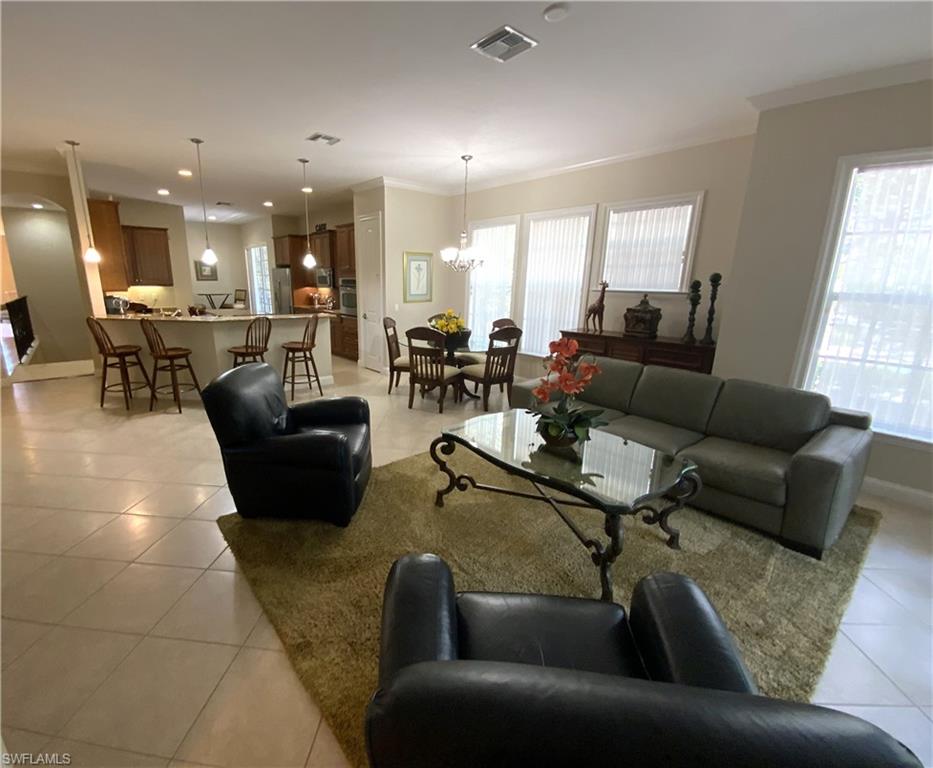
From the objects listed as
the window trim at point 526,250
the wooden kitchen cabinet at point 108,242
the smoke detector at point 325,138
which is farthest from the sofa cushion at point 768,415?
the wooden kitchen cabinet at point 108,242

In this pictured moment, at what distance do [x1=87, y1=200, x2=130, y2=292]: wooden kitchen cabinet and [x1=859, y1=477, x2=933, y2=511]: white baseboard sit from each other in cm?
883

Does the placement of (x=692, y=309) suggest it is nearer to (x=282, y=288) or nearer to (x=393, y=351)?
(x=393, y=351)

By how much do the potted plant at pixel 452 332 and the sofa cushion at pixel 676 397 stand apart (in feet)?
7.86

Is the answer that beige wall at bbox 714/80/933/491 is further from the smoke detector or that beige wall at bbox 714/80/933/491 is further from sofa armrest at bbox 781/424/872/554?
the smoke detector

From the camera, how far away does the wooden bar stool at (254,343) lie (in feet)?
15.8

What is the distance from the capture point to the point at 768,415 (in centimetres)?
281

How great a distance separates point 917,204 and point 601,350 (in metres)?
2.52

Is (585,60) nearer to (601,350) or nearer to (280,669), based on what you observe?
(601,350)

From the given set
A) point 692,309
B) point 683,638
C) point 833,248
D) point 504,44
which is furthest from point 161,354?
point 833,248

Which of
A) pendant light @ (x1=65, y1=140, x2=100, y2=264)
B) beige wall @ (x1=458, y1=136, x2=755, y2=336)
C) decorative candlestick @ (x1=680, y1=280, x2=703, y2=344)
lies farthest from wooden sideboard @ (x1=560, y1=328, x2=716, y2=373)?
pendant light @ (x1=65, y1=140, x2=100, y2=264)

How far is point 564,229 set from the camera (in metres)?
5.37

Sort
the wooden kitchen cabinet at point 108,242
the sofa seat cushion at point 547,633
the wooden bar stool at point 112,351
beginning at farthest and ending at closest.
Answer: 1. the wooden kitchen cabinet at point 108,242
2. the wooden bar stool at point 112,351
3. the sofa seat cushion at point 547,633

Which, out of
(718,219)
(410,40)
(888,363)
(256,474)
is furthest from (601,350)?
(256,474)

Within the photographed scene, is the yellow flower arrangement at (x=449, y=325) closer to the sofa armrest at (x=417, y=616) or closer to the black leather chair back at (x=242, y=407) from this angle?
the black leather chair back at (x=242, y=407)
